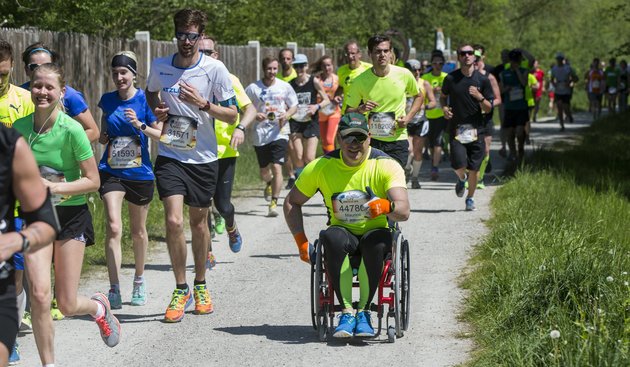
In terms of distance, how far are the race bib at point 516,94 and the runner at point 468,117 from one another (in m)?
4.31

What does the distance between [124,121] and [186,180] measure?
2.95ft

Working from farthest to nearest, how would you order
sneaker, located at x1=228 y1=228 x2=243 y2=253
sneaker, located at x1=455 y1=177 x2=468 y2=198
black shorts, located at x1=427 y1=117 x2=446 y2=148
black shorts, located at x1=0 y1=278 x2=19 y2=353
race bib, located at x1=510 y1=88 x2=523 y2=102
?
race bib, located at x1=510 y1=88 x2=523 y2=102, black shorts, located at x1=427 y1=117 x2=446 y2=148, sneaker, located at x1=455 y1=177 x2=468 y2=198, sneaker, located at x1=228 y1=228 x2=243 y2=253, black shorts, located at x1=0 y1=278 x2=19 y2=353

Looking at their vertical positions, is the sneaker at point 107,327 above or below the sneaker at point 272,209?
above

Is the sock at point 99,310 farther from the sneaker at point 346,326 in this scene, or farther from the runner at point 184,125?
the sneaker at point 346,326

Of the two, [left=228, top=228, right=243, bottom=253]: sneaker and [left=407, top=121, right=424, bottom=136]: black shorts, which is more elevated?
[left=407, top=121, right=424, bottom=136]: black shorts

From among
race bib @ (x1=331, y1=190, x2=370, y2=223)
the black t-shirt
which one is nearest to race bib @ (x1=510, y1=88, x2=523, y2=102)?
the black t-shirt

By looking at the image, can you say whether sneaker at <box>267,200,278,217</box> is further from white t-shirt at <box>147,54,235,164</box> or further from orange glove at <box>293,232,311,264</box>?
orange glove at <box>293,232,311,264</box>

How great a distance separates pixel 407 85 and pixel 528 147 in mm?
12694

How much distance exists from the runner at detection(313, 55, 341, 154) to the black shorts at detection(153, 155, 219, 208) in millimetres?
7823

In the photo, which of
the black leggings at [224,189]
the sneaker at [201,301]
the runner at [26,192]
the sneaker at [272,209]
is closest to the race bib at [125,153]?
the sneaker at [201,301]

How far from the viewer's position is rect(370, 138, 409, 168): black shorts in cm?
1231

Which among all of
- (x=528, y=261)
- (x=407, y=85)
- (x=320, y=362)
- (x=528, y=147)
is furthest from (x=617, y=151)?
(x=320, y=362)

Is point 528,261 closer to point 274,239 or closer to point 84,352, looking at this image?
point 84,352

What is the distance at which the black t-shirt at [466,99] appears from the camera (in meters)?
15.0
